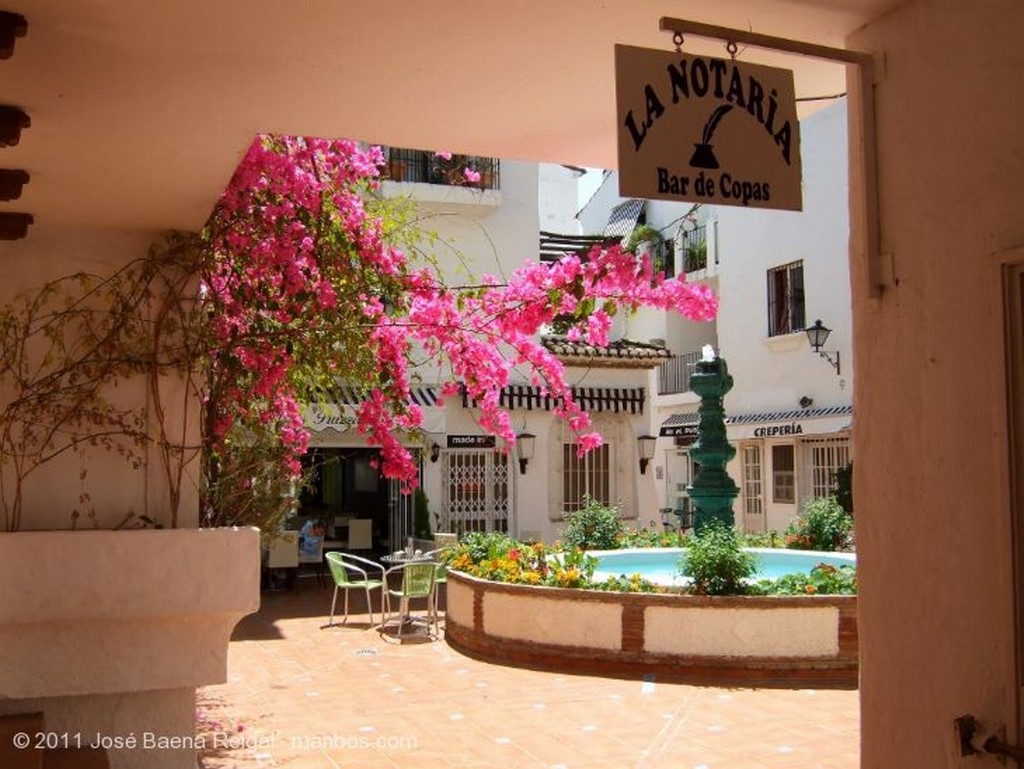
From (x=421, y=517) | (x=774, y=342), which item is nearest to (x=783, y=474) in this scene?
(x=774, y=342)

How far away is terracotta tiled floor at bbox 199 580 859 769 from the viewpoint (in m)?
6.65

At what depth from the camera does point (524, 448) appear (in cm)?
2036

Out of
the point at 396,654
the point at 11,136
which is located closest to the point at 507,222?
the point at 396,654

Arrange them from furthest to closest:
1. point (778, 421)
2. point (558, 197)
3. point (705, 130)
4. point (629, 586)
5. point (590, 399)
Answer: point (558, 197) < point (778, 421) < point (590, 399) < point (629, 586) < point (705, 130)

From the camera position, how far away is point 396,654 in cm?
1068

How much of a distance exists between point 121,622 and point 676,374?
2300cm

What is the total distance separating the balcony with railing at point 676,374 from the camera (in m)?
26.8

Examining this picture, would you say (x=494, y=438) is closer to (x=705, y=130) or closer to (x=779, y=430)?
(x=779, y=430)

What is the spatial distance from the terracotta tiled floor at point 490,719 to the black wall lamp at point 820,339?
12246 mm

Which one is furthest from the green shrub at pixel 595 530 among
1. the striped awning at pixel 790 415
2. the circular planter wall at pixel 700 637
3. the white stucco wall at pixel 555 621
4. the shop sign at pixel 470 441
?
the striped awning at pixel 790 415

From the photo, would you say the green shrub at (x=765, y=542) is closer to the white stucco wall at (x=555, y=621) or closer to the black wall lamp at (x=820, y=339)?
the white stucco wall at (x=555, y=621)

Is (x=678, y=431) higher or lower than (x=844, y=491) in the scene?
higher

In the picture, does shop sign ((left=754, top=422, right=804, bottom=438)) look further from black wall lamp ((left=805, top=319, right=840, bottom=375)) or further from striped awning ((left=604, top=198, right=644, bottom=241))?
striped awning ((left=604, top=198, right=644, bottom=241))

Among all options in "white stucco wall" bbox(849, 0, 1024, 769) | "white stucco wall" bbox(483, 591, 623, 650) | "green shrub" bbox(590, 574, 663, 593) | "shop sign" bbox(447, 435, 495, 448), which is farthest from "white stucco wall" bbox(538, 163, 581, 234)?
"white stucco wall" bbox(849, 0, 1024, 769)
